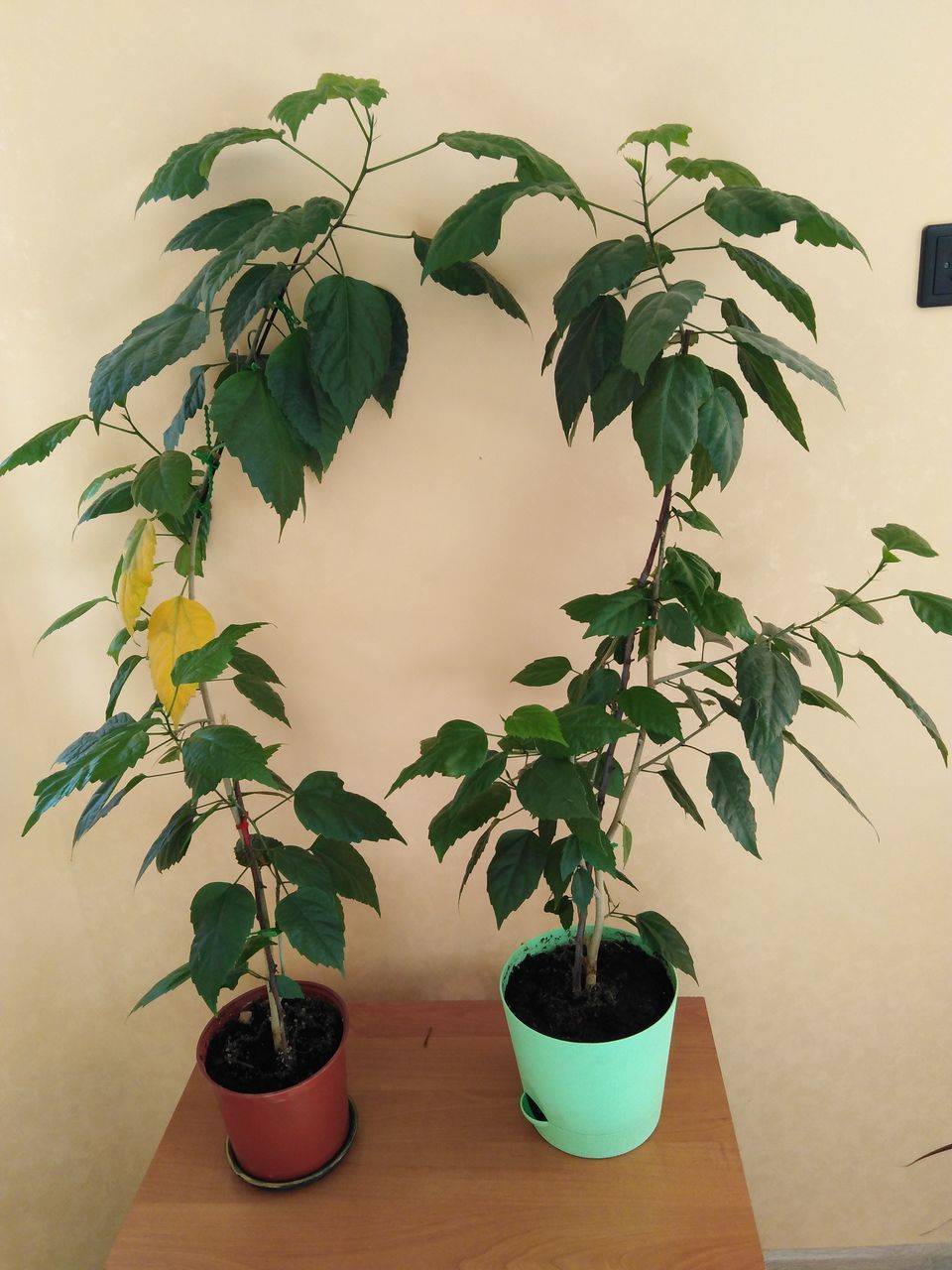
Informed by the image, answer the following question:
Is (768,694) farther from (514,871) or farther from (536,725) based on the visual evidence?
(514,871)

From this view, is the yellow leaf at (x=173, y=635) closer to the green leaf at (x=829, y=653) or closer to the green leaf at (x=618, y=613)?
the green leaf at (x=618, y=613)

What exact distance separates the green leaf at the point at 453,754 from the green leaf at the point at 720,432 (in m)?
0.35

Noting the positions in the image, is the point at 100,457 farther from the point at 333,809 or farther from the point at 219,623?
the point at 333,809

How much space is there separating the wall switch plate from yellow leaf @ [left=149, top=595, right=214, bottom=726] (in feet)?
3.10

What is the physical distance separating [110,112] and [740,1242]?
154 centimetres

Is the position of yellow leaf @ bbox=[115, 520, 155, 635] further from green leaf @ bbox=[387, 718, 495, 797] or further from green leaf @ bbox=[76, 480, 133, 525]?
green leaf @ bbox=[387, 718, 495, 797]

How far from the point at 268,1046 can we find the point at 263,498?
72 centimetres

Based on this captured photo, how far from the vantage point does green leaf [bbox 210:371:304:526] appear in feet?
3.14

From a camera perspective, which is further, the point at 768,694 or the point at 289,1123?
the point at 289,1123

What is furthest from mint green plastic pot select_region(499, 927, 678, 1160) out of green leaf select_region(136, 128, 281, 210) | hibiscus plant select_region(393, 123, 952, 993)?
green leaf select_region(136, 128, 281, 210)

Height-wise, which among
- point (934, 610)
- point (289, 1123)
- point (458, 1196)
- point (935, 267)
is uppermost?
point (935, 267)

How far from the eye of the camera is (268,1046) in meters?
1.19

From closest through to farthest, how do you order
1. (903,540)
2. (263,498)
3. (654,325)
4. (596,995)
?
(654,325)
(903,540)
(263,498)
(596,995)

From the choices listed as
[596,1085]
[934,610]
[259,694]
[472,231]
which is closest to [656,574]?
[934,610]
